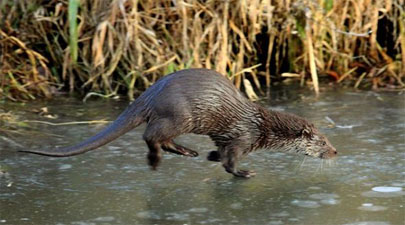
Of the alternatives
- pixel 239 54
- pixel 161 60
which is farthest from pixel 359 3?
pixel 161 60

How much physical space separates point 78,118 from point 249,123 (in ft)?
3.88

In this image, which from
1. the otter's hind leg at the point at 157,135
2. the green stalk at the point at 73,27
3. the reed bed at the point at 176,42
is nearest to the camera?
the otter's hind leg at the point at 157,135

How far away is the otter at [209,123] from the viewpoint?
3506mm

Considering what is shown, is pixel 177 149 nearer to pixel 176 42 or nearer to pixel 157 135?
pixel 157 135

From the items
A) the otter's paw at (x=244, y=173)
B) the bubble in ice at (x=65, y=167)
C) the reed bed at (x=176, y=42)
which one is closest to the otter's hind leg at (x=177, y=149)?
the otter's paw at (x=244, y=173)

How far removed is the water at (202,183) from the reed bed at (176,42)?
507mm

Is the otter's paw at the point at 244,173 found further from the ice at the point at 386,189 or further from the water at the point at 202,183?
the ice at the point at 386,189

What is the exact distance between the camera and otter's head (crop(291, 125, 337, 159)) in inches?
149

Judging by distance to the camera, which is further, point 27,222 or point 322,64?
point 322,64

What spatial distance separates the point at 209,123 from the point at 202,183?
1.04 ft

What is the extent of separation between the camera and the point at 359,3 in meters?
5.25

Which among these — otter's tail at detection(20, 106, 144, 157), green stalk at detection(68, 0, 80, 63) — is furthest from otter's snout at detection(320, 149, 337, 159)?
green stalk at detection(68, 0, 80, 63)

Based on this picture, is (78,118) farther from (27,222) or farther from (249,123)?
(27,222)

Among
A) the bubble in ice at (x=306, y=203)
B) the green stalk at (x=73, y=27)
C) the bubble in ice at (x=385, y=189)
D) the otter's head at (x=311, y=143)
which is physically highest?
the green stalk at (x=73, y=27)
